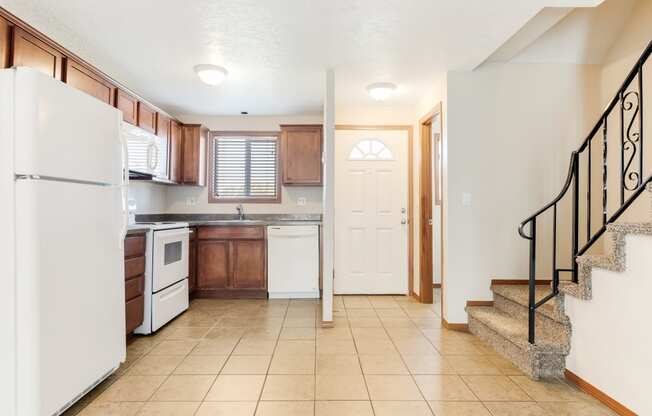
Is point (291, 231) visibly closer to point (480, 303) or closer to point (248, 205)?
point (248, 205)

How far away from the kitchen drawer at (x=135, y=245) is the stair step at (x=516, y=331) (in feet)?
9.51

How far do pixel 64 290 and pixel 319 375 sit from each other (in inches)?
61.3

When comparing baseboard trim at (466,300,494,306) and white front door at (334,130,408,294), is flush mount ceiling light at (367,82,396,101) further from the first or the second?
baseboard trim at (466,300,494,306)

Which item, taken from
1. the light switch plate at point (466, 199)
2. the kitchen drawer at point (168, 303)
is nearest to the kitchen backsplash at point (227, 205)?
the kitchen drawer at point (168, 303)

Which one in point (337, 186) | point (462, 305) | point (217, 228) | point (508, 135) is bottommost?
point (462, 305)

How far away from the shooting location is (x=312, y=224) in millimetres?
4512

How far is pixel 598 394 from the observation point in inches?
83.0

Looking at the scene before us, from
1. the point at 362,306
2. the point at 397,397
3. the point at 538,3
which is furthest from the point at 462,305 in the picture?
the point at 538,3

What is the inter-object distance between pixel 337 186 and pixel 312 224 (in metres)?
0.59

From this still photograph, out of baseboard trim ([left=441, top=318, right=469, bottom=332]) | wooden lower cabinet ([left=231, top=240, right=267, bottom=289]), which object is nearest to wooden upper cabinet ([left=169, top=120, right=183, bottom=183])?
wooden lower cabinet ([left=231, top=240, right=267, bottom=289])

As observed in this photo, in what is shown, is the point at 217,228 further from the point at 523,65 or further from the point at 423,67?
the point at 523,65

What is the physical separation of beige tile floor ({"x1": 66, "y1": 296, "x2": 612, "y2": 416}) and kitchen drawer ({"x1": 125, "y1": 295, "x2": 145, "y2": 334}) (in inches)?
6.2

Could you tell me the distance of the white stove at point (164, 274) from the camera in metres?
3.16

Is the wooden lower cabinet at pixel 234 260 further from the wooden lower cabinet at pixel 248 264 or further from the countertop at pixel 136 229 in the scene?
the countertop at pixel 136 229
